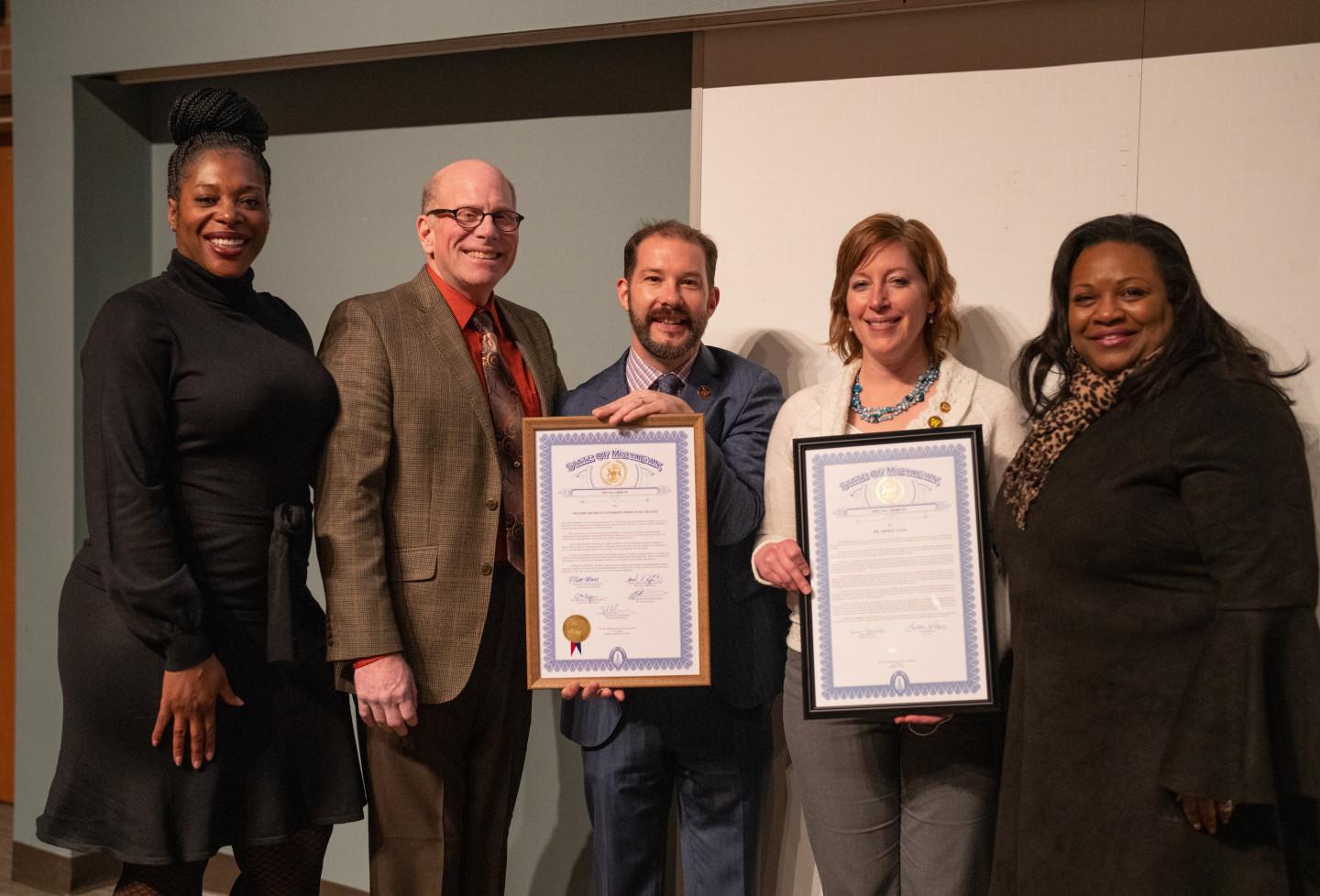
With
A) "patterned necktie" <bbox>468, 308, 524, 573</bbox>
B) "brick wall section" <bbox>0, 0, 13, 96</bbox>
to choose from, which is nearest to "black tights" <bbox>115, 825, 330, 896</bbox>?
"patterned necktie" <bbox>468, 308, 524, 573</bbox>

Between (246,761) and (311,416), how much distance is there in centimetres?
69

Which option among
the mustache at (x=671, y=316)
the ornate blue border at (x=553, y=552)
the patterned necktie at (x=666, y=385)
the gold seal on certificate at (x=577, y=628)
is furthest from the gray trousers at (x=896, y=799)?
the mustache at (x=671, y=316)

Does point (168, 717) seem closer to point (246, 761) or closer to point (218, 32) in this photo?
point (246, 761)

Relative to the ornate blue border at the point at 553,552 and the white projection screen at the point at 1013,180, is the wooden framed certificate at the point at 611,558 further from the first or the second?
Result: the white projection screen at the point at 1013,180

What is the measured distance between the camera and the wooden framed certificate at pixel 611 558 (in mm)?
1930

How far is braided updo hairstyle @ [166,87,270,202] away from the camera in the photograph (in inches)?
74.4

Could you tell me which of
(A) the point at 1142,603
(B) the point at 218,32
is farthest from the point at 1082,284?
(B) the point at 218,32

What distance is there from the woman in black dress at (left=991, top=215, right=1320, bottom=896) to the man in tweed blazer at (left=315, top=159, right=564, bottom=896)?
105cm

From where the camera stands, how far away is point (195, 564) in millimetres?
1837

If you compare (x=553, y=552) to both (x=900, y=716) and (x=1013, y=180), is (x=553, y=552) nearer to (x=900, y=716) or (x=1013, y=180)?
(x=900, y=716)

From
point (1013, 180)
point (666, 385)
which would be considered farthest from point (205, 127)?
point (1013, 180)

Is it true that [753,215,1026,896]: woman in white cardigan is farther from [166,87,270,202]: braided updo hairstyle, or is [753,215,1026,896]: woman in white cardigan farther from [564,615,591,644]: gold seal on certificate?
[166,87,270,202]: braided updo hairstyle

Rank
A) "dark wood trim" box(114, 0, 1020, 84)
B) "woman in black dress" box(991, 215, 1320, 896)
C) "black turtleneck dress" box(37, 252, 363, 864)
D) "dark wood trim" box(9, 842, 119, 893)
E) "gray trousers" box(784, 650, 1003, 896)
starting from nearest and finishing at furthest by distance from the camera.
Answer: "woman in black dress" box(991, 215, 1320, 896) < "black turtleneck dress" box(37, 252, 363, 864) < "gray trousers" box(784, 650, 1003, 896) < "dark wood trim" box(114, 0, 1020, 84) < "dark wood trim" box(9, 842, 119, 893)

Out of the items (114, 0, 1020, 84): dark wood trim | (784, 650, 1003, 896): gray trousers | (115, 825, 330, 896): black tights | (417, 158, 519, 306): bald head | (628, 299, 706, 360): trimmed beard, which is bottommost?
(115, 825, 330, 896): black tights
